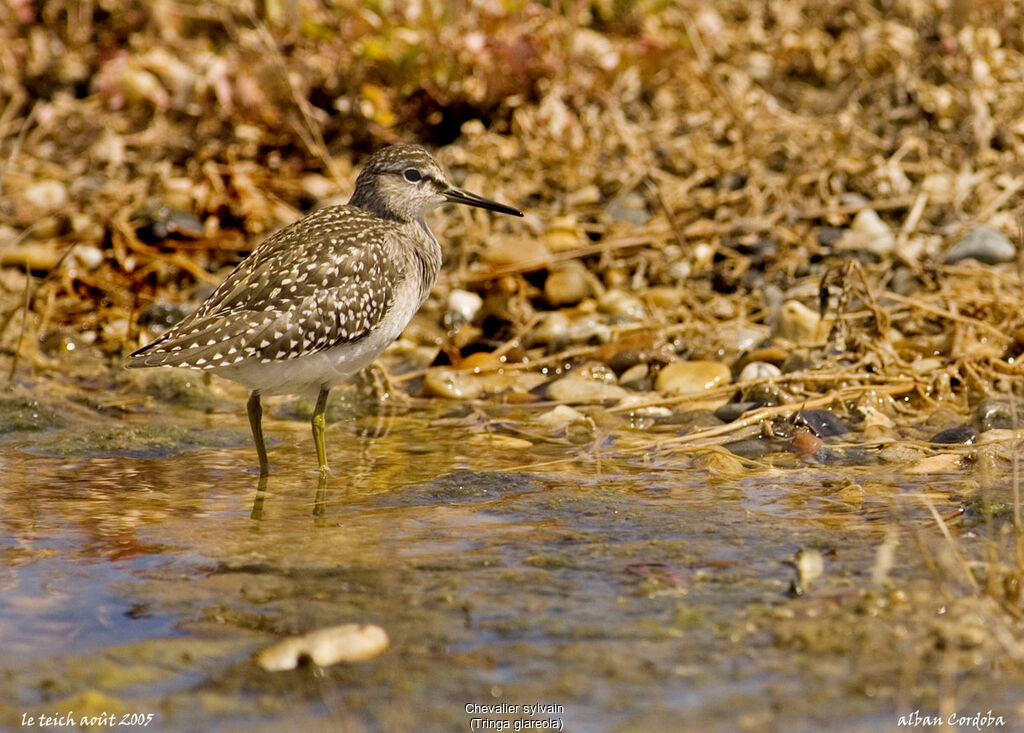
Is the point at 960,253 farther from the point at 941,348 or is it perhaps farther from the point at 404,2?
Result: the point at 404,2

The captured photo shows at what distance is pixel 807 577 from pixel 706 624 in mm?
555

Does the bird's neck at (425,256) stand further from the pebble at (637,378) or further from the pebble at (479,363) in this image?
the pebble at (637,378)

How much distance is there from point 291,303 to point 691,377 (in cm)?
271

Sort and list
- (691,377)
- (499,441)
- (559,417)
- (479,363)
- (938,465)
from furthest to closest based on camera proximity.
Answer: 1. (479,363)
2. (691,377)
3. (559,417)
4. (499,441)
5. (938,465)

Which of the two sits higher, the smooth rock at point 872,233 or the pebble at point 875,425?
the smooth rock at point 872,233

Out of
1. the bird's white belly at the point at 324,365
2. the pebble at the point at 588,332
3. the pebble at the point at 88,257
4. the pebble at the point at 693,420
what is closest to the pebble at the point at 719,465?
the pebble at the point at 693,420

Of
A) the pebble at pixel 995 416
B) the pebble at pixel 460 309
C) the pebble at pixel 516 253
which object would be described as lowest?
the pebble at pixel 460 309

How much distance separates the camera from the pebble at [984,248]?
8.86 m

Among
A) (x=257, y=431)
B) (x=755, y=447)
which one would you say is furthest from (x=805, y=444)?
(x=257, y=431)

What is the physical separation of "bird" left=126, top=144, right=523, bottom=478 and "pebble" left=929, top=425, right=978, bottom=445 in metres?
2.82

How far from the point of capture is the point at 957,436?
6.85 metres

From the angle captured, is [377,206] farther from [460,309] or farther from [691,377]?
[691,377]

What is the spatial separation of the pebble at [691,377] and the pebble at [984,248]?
1973 millimetres

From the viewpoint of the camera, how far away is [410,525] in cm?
584
